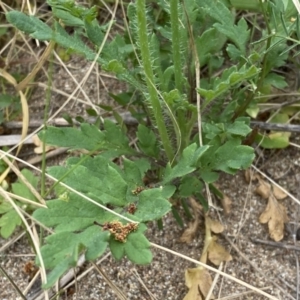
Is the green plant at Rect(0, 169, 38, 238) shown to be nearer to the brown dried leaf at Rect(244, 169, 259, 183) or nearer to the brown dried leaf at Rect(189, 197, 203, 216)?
the brown dried leaf at Rect(189, 197, 203, 216)

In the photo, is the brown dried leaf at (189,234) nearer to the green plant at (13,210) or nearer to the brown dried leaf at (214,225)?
the brown dried leaf at (214,225)

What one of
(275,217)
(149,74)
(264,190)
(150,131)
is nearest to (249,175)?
(264,190)

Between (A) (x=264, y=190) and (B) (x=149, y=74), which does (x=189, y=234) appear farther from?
(B) (x=149, y=74)

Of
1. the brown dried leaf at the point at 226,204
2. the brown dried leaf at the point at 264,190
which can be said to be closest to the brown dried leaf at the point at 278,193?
the brown dried leaf at the point at 264,190

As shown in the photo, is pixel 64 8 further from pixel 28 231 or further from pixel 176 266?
pixel 176 266

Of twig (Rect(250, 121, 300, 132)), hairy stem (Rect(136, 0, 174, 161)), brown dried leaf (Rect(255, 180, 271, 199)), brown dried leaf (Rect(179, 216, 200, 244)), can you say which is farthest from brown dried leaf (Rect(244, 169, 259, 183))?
hairy stem (Rect(136, 0, 174, 161))
